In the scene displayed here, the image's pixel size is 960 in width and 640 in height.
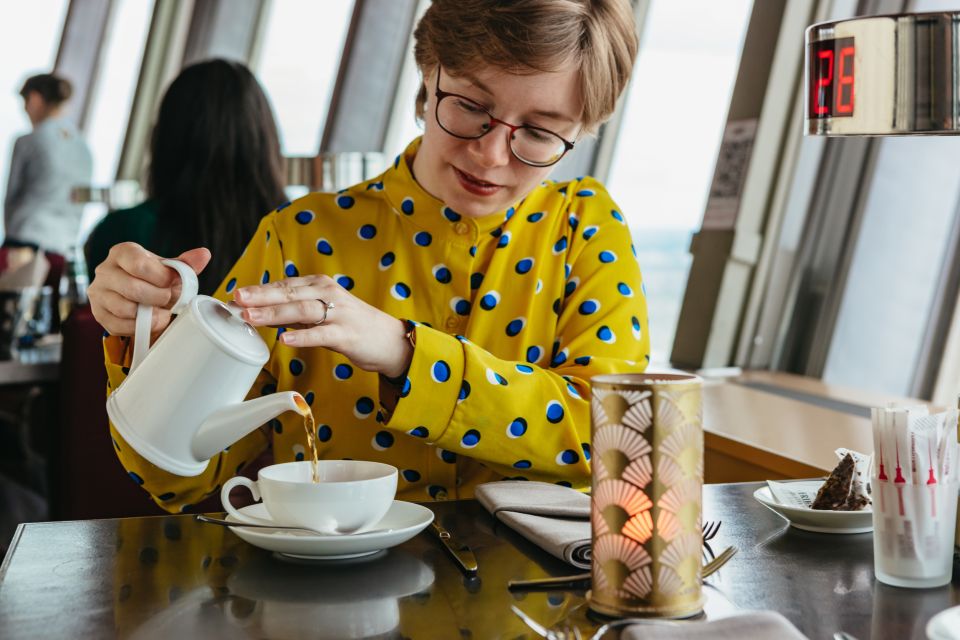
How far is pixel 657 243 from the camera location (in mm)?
3533

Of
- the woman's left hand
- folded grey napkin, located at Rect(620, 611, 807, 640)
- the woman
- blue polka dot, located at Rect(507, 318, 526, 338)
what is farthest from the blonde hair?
folded grey napkin, located at Rect(620, 611, 807, 640)

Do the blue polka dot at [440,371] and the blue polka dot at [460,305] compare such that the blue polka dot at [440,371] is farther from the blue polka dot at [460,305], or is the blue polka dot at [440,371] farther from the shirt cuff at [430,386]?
the blue polka dot at [460,305]

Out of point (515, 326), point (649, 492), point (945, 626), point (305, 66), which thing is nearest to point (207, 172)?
point (515, 326)

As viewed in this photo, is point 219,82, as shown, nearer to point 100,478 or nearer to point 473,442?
point 100,478

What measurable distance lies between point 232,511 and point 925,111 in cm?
69

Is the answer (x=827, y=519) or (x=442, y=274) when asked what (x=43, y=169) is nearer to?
(x=442, y=274)

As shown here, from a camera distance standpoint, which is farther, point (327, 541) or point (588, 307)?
point (588, 307)

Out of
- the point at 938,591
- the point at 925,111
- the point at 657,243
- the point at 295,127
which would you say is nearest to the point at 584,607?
the point at 938,591

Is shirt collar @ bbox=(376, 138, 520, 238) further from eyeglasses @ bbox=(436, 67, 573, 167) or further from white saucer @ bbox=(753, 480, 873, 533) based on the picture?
white saucer @ bbox=(753, 480, 873, 533)

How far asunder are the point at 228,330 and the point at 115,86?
7327 millimetres

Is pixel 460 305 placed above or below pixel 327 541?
above

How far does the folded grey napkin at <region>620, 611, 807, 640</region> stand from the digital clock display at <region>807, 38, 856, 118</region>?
0.46 metres

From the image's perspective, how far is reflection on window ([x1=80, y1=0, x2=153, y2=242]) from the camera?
24.3ft

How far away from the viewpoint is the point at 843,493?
1040mm
